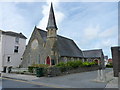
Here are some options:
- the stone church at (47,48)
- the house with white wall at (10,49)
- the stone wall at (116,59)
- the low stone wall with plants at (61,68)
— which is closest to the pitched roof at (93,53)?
the stone church at (47,48)

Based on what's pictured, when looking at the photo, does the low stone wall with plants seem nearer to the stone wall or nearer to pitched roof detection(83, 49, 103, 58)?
the stone wall

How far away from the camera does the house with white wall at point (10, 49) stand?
3222 centimetres

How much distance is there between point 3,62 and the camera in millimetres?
31969

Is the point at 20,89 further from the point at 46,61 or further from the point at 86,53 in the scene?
the point at 86,53

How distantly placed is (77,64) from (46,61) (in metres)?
7.28

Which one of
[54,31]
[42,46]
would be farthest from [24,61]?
[54,31]

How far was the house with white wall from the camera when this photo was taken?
1268 inches

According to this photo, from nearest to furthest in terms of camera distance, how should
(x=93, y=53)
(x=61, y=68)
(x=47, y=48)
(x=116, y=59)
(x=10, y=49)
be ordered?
(x=116, y=59)
(x=61, y=68)
(x=47, y=48)
(x=10, y=49)
(x=93, y=53)

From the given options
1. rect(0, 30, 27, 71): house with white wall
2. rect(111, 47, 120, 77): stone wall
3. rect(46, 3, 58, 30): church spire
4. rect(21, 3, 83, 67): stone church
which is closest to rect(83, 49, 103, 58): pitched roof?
rect(21, 3, 83, 67): stone church

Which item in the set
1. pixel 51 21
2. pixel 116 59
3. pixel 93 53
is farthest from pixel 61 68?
pixel 93 53

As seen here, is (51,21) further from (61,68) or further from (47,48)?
(61,68)

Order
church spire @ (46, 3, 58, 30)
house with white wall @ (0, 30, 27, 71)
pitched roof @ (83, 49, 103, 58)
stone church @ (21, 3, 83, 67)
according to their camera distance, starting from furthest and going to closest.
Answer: pitched roof @ (83, 49, 103, 58) < house with white wall @ (0, 30, 27, 71) < church spire @ (46, 3, 58, 30) < stone church @ (21, 3, 83, 67)

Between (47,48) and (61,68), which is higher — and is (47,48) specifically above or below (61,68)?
above

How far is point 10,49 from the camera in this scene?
3366 centimetres
